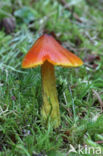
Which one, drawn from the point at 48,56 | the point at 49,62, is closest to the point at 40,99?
the point at 49,62

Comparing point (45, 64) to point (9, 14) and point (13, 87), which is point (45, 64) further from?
point (9, 14)

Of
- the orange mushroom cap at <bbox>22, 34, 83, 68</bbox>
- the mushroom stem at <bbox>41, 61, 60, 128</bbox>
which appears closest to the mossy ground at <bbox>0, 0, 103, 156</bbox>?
the mushroom stem at <bbox>41, 61, 60, 128</bbox>

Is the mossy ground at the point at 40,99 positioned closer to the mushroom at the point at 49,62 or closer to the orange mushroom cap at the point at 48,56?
the mushroom at the point at 49,62

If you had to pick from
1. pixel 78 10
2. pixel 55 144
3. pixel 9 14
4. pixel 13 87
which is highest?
pixel 78 10

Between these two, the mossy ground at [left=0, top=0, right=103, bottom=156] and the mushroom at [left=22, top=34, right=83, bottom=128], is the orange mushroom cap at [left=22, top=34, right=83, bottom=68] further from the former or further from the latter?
the mossy ground at [left=0, top=0, right=103, bottom=156]

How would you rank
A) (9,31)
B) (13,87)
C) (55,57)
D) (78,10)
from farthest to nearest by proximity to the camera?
(78,10) → (9,31) → (13,87) → (55,57)

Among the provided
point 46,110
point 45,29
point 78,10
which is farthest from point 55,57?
point 78,10

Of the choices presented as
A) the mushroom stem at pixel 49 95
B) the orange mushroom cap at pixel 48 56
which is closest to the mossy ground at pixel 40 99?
the mushroom stem at pixel 49 95
